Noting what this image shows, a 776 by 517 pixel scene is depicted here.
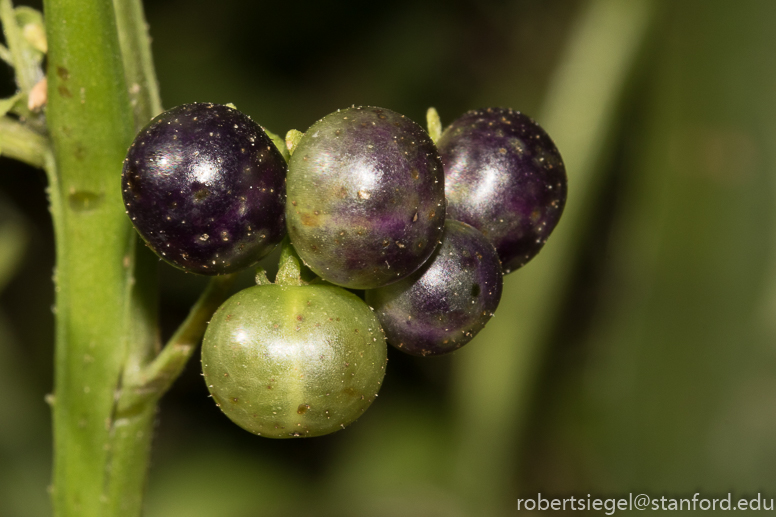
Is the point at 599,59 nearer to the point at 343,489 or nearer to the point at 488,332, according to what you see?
the point at 488,332

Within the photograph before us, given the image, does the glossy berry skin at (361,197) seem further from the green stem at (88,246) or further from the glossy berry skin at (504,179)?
the green stem at (88,246)

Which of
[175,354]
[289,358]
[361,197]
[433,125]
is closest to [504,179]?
[433,125]

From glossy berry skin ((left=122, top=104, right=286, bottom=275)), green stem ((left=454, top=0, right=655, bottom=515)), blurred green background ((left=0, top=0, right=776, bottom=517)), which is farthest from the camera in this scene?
green stem ((left=454, top=0, right=655, bottom=515))

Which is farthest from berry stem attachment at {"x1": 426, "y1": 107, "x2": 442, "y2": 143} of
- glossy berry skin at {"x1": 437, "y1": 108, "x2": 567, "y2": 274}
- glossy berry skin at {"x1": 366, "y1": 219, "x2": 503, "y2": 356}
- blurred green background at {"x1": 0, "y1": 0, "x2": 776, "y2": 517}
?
blurred green background at {"x1": 0, "y1": 0, "x2": 776, "y2": 517}

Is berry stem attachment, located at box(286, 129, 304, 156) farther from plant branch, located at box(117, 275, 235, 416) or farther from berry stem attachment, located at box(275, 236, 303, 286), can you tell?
plant branch, located at box(117, 275, 235, 416)

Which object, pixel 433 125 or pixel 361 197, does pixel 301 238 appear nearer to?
pixel 361 197

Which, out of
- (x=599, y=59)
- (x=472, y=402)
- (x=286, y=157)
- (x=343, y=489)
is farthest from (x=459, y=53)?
(x=286, y=157)

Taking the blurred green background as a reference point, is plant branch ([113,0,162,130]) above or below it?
above
